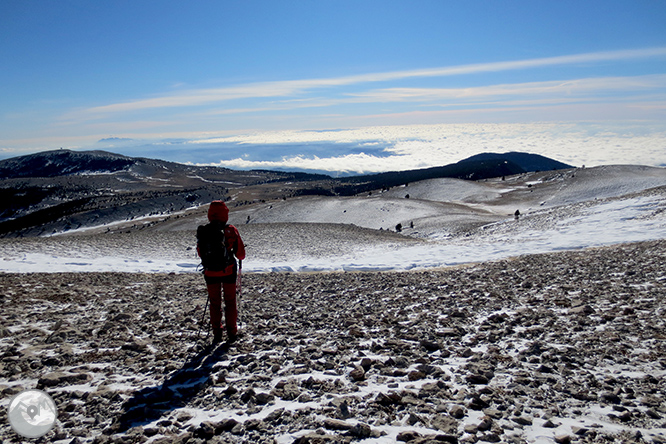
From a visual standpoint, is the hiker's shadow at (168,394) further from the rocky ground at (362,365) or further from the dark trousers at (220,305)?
the dark trousers at (220,305)

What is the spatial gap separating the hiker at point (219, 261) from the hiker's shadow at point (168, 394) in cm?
79

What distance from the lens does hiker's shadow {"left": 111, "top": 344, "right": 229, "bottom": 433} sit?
4645 millimetres

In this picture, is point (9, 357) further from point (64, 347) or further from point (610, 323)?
point (610, 323)

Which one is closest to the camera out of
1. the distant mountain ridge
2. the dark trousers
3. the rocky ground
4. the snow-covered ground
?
the rocky ground

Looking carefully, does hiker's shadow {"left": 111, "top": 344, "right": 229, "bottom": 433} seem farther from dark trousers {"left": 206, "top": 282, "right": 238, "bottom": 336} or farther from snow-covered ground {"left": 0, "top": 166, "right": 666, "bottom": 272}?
snow-covered ground {"left": 0, "top": 166, "right": 666, "bottom": 272}

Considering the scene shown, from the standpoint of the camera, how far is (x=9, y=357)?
634 centimetres

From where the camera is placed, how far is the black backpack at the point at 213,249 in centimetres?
714

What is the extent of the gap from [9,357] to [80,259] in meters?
15.1

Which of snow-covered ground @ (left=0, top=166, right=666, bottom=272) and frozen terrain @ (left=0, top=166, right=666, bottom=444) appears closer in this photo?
frozen terrain @ (left=0, top=166, right=666, bottom=444)

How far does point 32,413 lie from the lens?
189 inches

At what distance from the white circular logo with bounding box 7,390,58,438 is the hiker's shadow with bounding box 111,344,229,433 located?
30.9 inches

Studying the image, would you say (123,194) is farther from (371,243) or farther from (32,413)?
(32,413)

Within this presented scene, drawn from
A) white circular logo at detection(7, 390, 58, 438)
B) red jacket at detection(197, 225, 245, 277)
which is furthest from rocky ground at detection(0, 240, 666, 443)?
red jacket at detection(197, 225, 245, 277)

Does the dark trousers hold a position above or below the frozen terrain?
above
